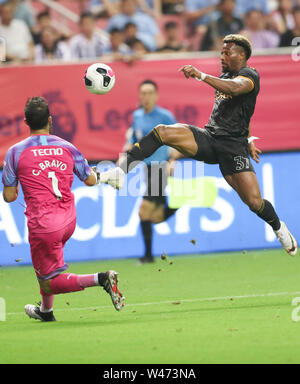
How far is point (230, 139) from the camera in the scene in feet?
30.7

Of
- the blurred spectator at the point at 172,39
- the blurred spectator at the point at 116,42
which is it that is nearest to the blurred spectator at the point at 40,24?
the blurred spectator at the point at 116,42

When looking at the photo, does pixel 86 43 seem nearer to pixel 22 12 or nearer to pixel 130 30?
pixel 130 30

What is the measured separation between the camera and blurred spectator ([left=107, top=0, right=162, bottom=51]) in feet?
54.7

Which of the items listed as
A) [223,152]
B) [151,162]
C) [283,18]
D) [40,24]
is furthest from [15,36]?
[223,152]

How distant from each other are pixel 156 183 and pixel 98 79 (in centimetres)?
398

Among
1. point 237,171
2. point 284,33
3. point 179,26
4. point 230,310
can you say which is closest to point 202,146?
point 237,171

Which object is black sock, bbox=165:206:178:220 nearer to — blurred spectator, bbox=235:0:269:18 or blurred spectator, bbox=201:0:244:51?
blurred spectator, bbox=201:0:244:51

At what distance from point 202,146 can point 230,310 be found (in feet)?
6.03

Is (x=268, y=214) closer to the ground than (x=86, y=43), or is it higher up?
closer to the ground

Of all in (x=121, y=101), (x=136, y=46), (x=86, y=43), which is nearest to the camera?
(x=121, y=101)

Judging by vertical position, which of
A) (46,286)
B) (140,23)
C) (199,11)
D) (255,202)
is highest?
(199,11)

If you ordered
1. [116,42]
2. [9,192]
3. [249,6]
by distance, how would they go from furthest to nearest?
1. [249,6]
2. [116,42]
3. [9,192]

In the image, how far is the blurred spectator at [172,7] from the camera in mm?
17578

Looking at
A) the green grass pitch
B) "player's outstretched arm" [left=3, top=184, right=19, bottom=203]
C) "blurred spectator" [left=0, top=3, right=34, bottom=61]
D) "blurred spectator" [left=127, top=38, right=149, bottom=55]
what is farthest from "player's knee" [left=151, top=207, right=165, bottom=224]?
"player's outstretched arm" [left=3, top=184, right=19, bottom=203]
